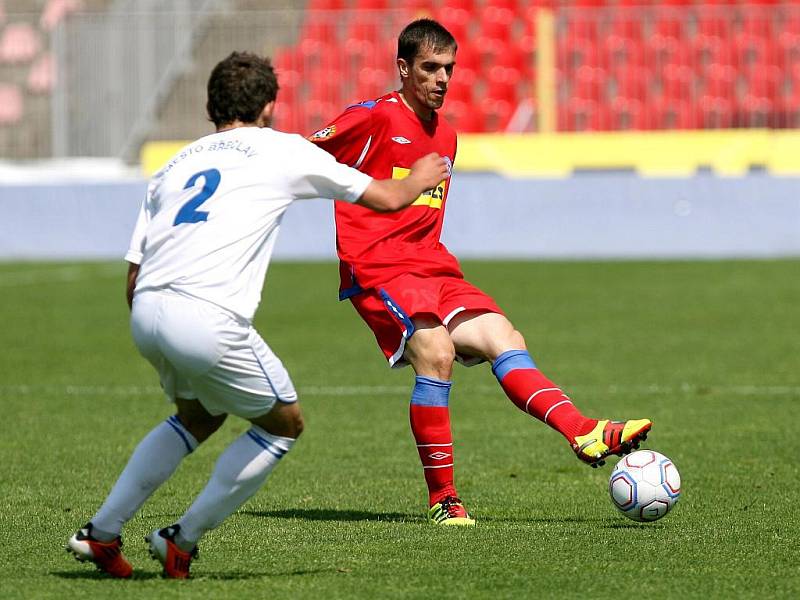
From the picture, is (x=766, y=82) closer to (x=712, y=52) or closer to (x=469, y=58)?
(x=712, y=52)

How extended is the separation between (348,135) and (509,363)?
1.09 metres

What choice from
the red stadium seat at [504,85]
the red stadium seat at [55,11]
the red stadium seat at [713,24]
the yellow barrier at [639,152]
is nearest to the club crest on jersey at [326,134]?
the yellow barrier at [639,152]

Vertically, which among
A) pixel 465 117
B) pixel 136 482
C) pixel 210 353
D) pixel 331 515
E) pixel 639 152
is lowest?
pixel 639 152

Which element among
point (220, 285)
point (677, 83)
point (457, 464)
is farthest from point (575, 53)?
point (220, 285)

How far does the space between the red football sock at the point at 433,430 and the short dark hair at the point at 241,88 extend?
1630mm

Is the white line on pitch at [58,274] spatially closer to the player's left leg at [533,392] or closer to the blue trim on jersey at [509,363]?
the player's left leg at [533,392]

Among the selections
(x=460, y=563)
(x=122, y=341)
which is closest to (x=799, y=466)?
(x=460, y=563)

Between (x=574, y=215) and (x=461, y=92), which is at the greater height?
(x=461, y=92)

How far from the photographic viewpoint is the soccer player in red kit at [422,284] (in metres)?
5.74

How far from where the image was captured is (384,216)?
597 cm

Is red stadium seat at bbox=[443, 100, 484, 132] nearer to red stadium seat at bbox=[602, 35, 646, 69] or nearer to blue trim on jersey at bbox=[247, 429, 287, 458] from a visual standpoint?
red stadium seat at bbox=[602, 35, 646, 69]

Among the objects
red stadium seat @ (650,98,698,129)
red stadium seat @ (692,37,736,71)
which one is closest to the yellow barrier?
red stadium seat @ (650,98,698,129)

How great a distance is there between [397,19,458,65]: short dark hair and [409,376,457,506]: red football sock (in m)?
1.27

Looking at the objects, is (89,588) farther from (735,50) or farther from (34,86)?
(34,86)
